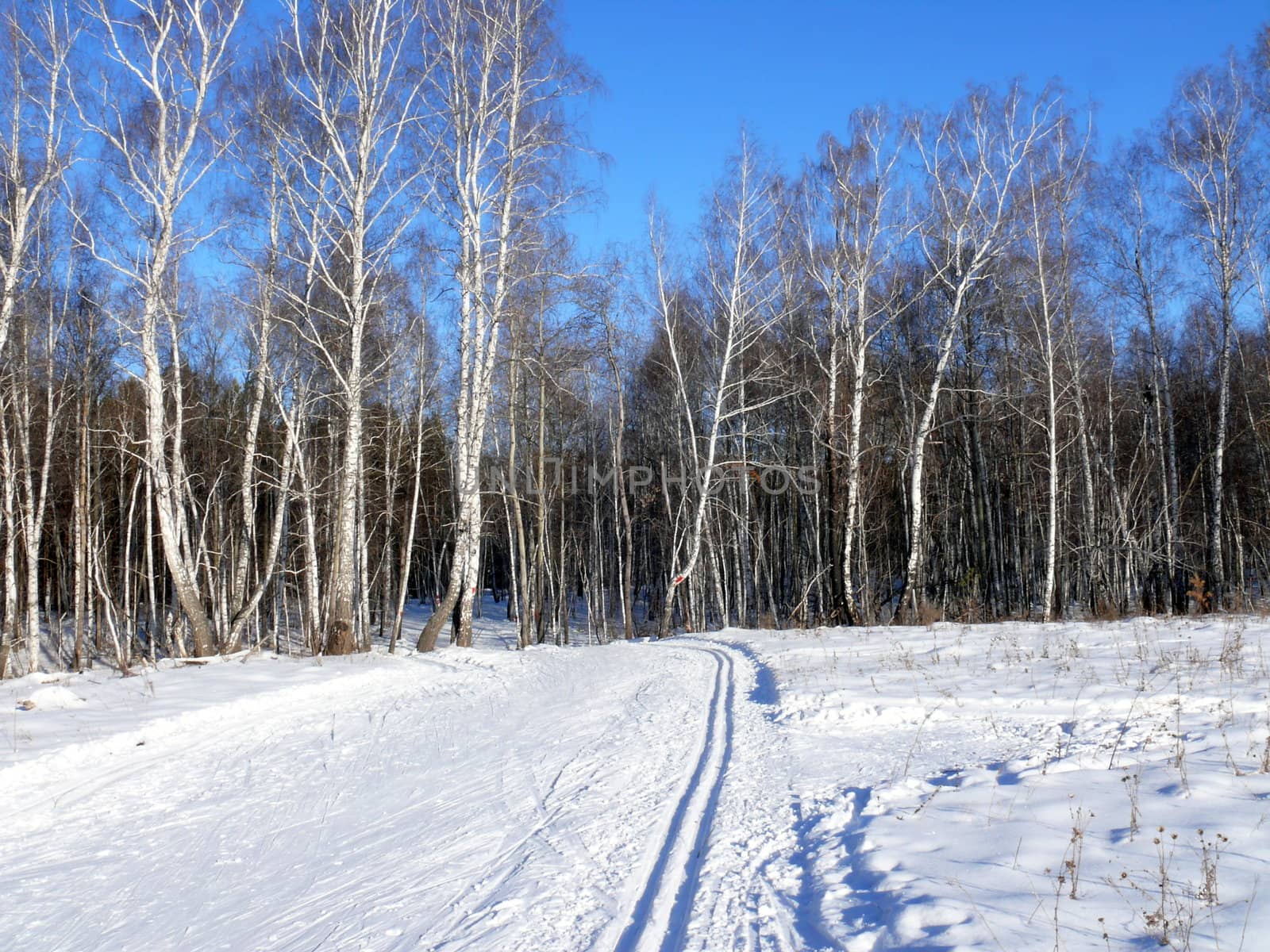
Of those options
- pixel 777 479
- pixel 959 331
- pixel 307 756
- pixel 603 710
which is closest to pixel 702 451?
pixel 777 479

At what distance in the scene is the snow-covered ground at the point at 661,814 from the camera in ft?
11.0

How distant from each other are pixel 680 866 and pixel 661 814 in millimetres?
784

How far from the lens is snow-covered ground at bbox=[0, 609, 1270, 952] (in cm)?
336

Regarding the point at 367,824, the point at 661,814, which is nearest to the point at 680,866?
the point at 661,814

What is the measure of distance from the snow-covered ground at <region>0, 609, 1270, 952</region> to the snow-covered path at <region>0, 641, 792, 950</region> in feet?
0.08

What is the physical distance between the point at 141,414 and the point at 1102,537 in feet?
98.8

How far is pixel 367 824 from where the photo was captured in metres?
4.81

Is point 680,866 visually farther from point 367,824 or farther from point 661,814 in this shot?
point 367,824

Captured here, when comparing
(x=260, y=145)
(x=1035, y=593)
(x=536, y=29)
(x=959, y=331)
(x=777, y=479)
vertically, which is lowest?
(x=1035, y=593)

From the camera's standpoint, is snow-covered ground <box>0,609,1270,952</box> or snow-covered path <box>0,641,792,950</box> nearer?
snow-covered ground <box>0,609,1270,952</box>

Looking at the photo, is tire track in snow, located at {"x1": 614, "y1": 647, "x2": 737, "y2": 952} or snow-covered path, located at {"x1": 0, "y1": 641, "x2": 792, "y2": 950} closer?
tire track in snow, located at {"x1": 614, "y1": 647, "x2": 737, "y2": 952}

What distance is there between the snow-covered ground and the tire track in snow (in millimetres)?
22

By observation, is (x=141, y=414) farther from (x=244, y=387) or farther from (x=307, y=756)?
(x=307, y=756)

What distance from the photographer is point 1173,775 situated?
488 centimetres
